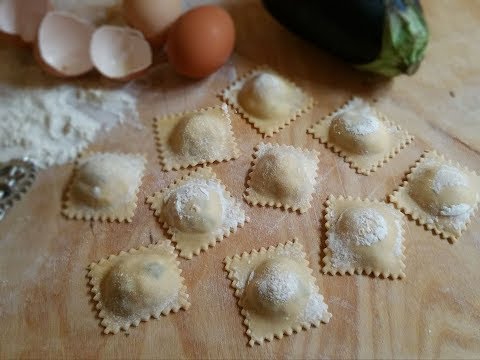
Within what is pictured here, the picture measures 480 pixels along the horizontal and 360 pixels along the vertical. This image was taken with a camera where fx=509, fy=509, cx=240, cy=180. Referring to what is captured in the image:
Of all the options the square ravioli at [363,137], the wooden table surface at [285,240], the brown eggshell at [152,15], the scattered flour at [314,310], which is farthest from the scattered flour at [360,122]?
the brown eggshell at [152,15]

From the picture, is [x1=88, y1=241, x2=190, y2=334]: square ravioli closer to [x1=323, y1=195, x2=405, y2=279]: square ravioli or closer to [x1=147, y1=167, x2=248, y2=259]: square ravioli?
[x1=147, y1=167, x2=248, y2=259]: square ravioli

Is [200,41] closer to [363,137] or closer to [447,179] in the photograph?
[363,137]

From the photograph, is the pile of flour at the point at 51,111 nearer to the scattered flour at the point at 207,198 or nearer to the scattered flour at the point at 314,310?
the scattered flour at the point at 207,198

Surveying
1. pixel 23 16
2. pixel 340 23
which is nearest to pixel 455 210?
pixel 340 23

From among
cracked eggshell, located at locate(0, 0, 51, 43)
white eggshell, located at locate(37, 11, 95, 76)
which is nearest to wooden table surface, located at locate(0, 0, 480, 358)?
white eggshell, located at locate(37, 11, 95, 76)

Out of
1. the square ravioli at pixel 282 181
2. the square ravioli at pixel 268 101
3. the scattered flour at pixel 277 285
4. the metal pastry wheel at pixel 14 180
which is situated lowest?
the metal pastry wheel at pixel 14 180
